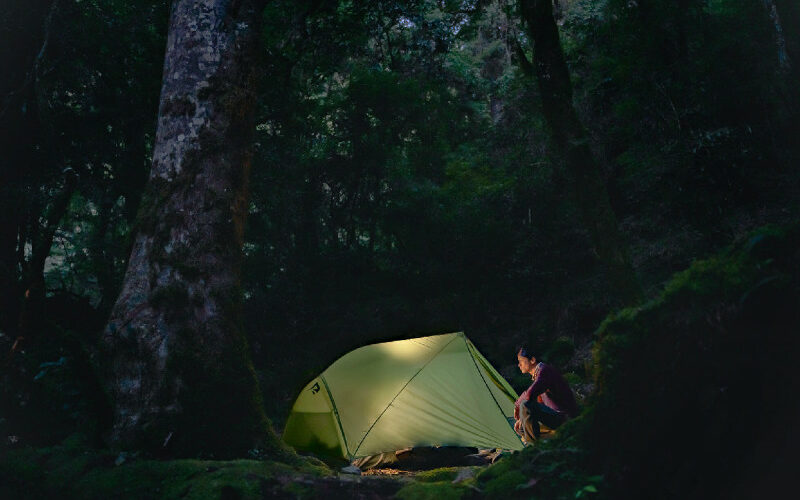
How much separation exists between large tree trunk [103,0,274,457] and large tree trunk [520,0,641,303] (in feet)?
14.8

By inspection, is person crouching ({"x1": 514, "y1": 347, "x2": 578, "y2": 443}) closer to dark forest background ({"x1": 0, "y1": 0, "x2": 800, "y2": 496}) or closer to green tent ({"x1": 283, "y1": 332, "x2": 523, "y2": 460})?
green tent ({"x1": 283, "y1": 332, "x2": 523, "y2": 460})

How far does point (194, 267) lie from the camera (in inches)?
221

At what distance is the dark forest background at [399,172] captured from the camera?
1003 cm

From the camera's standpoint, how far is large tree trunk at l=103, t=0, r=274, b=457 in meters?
5.17

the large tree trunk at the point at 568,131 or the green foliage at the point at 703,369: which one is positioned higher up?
the large tree trunk at the point at 568,131

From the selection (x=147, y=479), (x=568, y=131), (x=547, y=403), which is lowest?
(x=547, y=403)

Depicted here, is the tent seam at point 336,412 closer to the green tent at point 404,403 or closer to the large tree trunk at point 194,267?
the green tent at point 404,403

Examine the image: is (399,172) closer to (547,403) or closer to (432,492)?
(547,403)

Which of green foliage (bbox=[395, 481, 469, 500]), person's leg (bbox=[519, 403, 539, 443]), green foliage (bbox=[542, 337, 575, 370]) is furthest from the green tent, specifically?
green foliage (bbox=[395, 481, 469, 500])

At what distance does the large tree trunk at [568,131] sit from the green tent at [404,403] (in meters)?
2.66

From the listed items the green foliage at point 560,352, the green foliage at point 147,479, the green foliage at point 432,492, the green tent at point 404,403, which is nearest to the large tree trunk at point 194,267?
the green foliage at point 147,479

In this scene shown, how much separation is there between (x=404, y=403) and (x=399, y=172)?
967 cm

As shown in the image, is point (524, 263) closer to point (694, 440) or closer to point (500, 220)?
point (500, 220)

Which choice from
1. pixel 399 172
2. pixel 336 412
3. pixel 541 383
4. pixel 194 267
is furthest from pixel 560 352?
pixel 194 267
